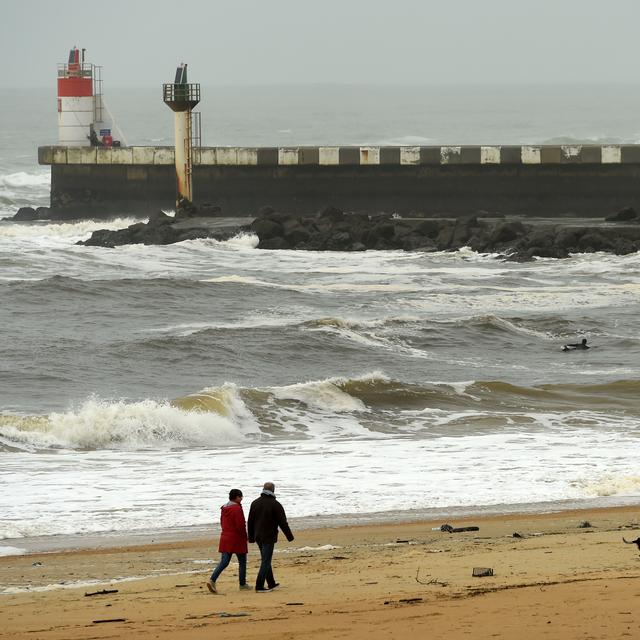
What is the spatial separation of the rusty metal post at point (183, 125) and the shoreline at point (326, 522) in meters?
21.0

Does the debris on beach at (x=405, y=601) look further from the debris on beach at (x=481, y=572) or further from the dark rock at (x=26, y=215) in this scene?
the dark rock at (x=26, y=215)

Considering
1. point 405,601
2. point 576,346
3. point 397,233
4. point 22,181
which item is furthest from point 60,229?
point 405,601

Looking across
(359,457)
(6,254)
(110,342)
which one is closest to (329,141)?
(6,254)

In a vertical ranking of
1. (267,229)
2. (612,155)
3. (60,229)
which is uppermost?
(612,155)

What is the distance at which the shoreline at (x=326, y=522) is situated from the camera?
9.45 m

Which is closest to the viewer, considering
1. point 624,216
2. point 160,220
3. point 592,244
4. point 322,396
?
point 322,396

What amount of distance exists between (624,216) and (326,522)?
20.1 metres

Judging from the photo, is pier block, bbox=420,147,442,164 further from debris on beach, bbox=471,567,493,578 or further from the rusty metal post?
debris on beach, bbox=471,567,493,578

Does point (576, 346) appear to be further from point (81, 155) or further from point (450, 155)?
point (81, 155)

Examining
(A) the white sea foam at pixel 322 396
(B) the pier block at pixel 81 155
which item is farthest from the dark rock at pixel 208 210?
(A) the white sea foam at pixel 322 396

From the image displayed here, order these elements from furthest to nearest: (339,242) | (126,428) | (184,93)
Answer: (184,93)
(339,242)
(126,428)

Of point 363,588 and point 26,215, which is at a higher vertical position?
point 26,215

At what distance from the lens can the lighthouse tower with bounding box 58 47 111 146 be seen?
1368 inches

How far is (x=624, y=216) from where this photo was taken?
2892cm
